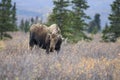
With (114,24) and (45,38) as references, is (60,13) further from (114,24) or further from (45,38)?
(45,38)

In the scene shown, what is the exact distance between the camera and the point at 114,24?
36.4 metres

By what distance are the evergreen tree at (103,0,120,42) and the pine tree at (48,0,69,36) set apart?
8032 millimetres

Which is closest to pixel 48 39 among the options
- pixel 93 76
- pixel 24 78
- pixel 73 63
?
pixel 73 63

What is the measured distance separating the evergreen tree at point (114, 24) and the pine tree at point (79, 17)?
2.30 metres

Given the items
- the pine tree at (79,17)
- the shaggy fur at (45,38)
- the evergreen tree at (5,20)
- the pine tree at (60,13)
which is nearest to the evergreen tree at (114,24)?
the pine tree at (79,17)

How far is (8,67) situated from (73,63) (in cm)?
238

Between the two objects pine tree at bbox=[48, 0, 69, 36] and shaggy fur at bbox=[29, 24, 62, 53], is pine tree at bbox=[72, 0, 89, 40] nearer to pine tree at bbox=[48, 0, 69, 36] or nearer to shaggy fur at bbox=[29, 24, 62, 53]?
pine tree at bbox=[48, 0, 69, 36]

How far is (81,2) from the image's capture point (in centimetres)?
3656

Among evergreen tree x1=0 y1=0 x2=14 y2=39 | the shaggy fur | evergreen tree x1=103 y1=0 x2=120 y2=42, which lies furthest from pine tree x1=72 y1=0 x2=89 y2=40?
the shaggy fur

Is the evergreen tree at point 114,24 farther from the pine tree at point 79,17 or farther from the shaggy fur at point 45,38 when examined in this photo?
the shaggy fur at point 45,38

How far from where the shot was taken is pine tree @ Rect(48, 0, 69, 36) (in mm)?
28333

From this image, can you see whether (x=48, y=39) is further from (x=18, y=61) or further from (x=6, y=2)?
(x=6, y=2)

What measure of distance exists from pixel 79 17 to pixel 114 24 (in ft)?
11.2

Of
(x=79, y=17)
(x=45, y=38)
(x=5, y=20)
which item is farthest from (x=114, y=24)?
(x=45, y=38)
